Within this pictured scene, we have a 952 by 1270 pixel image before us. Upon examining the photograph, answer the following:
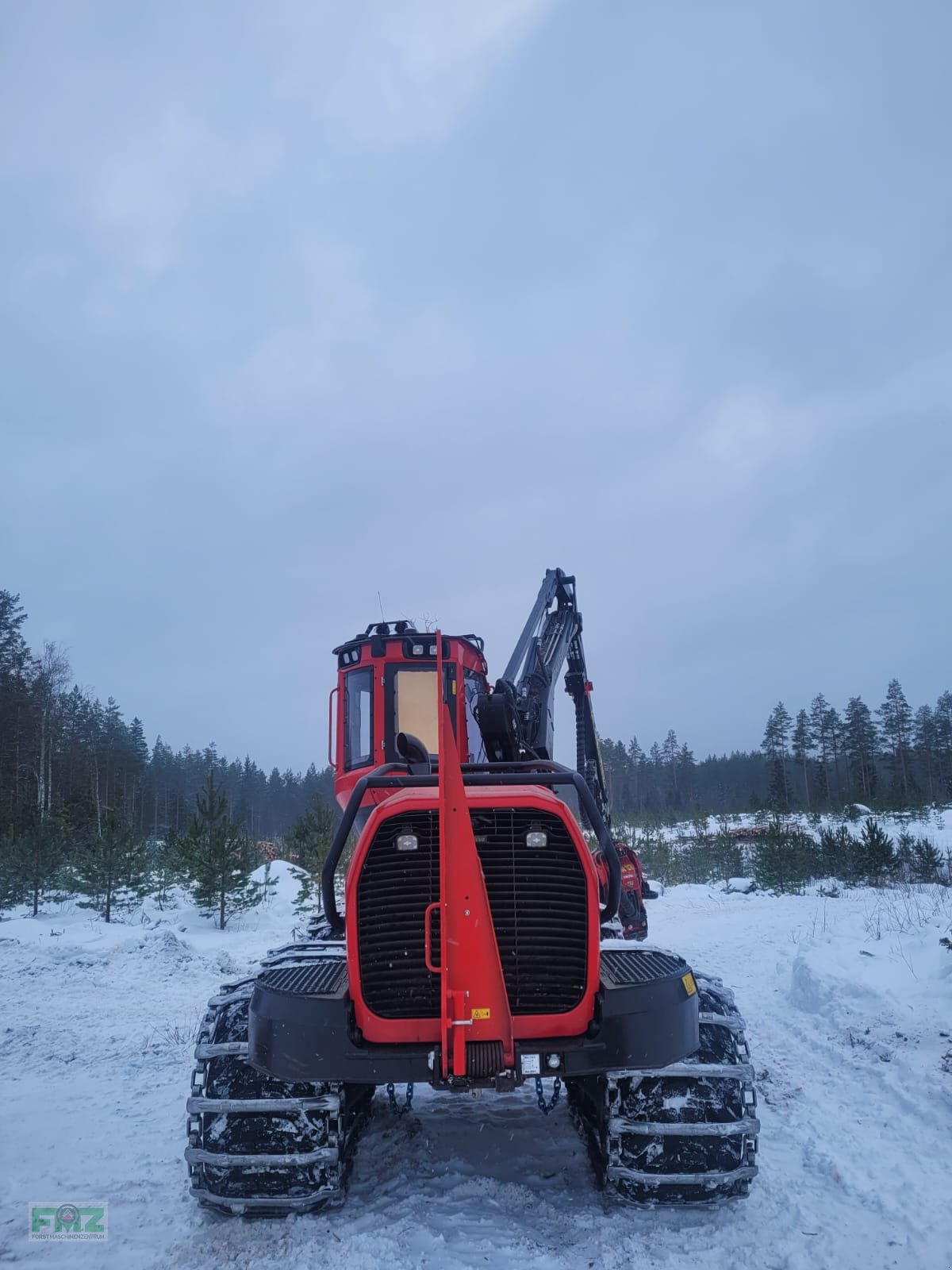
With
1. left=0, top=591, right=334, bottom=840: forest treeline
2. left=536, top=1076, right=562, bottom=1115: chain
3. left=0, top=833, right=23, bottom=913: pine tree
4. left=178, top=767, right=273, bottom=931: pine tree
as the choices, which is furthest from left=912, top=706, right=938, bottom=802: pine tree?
left=536, top=1076, right=562, bottom=1115: chain

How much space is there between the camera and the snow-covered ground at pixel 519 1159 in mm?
3199

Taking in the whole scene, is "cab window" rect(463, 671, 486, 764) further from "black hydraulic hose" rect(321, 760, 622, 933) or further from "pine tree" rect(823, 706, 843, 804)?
"pine tree" rect(823, 706, 843, 804)

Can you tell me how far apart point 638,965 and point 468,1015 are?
103cm

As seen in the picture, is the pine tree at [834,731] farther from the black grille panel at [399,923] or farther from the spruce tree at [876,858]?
the black grille panel at [399,923]

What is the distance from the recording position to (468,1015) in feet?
9.75

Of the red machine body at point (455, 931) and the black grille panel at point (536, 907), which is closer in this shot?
the red machine body at point (455, 931)

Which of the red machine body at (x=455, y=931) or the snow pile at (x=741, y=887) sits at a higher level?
the red machine body at (x=455, y=931)

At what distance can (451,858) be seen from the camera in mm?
3021

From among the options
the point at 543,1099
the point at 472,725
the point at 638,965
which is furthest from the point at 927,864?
the point at 638,965

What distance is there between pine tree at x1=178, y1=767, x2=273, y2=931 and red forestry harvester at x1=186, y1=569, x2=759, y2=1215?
1149 centimetres

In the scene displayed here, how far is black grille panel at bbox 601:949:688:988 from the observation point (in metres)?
3.39

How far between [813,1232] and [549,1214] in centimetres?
110

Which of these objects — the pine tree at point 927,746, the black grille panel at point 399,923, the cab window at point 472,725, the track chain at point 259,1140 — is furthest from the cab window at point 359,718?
the pine tree at point 927,746

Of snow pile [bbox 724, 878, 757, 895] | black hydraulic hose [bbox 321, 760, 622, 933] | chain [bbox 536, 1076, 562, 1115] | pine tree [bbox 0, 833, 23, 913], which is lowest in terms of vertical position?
snow pile [bbox 724, 878, 757, 895]
